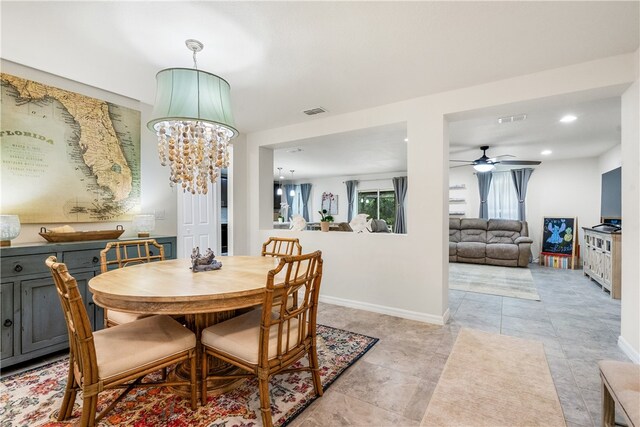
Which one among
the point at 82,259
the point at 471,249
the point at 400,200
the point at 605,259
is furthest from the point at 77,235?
the point at 400,200

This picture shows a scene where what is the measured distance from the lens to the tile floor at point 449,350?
1.72 metres

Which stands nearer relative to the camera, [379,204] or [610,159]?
[610,159]

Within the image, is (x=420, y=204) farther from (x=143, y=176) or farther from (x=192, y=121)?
(x=143, y=176)

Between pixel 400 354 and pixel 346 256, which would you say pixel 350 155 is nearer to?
pixel 346 256

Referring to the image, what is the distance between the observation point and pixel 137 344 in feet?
4.96

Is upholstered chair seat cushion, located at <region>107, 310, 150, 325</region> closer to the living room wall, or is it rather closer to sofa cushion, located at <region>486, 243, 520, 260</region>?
the living room wall

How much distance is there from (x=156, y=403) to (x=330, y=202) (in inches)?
342

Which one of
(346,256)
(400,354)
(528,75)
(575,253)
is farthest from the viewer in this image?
(575,253)

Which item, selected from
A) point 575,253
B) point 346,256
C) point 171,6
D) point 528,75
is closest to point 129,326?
point 171,6

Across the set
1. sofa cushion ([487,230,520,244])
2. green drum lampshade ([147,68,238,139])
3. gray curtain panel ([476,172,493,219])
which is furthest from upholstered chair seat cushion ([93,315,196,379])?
gray curtain panel ([476,172,493,219])

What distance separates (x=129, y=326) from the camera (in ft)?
5.72

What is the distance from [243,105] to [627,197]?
3.79m

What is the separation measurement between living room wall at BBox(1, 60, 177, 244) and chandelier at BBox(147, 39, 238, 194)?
1250 mm

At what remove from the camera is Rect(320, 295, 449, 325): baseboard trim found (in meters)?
3.09
